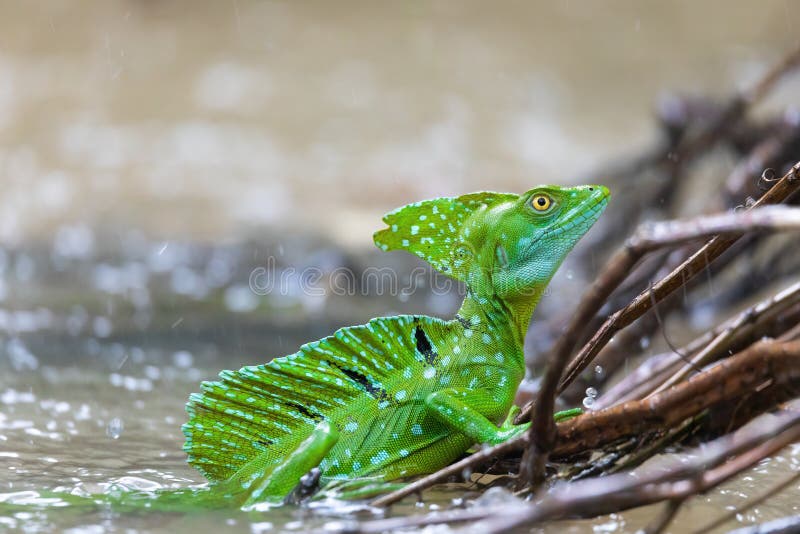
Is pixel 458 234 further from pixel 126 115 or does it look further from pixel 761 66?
pixel 761 66

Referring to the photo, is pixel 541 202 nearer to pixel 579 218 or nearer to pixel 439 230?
pixel 579 218

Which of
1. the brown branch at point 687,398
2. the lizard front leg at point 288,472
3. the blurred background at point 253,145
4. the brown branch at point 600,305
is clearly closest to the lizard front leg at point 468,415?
the brown branch at point 600,305

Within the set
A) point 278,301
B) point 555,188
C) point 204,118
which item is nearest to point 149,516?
point 555,188

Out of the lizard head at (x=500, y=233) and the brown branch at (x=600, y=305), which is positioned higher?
the lizard head at (x=500, y=233)

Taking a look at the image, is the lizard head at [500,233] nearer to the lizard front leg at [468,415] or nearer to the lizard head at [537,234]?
the lizard head at [537,234]

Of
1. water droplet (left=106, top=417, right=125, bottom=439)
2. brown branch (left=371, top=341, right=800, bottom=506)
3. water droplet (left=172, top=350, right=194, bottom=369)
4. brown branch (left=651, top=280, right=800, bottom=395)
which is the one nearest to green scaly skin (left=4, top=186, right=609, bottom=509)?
brown branch (left=371, top=341, right=800, bottom=506)

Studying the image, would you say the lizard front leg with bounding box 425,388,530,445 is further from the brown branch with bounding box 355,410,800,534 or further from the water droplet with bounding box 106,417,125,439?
the water droplet with bounding box 106,417,125,439

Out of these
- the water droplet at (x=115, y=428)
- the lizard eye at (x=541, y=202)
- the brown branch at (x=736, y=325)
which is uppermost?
the lizard eye at (x=541, y=202)
